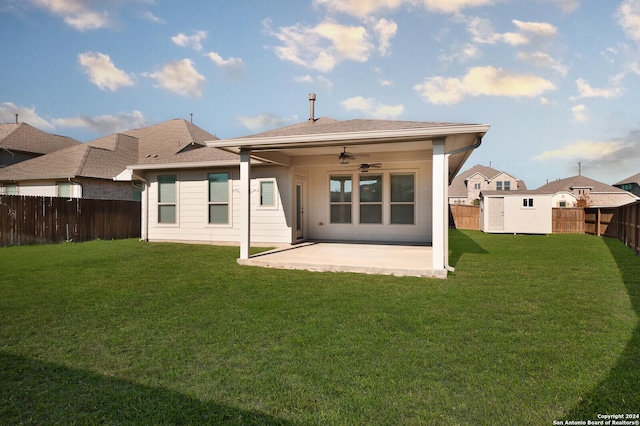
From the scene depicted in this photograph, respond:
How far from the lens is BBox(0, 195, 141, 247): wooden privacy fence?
35.6ft

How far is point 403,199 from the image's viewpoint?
10547mm

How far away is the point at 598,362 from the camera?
8.99 feet

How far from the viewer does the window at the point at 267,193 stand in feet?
34.3

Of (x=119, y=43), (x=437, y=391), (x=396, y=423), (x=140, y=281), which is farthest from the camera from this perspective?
(x=119, y=43)

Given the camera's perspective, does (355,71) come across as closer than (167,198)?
No

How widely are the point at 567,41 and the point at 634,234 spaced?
5963 mm

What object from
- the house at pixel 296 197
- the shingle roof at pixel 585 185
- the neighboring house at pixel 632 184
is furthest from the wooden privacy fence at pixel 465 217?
the neighboring house at pixel 632 184

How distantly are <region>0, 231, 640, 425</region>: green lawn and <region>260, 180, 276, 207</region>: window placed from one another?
15.8 feet

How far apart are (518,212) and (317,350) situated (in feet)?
56.2

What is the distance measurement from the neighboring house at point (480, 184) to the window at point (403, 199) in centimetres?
3013

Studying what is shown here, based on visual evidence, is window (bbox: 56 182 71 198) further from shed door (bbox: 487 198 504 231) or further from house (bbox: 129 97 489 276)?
shed door (bbox: 487 198 504 231)

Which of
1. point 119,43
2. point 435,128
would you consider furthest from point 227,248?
point 119,43

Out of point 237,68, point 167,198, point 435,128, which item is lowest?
point 167,198

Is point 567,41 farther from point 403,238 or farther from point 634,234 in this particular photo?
point 403,238
